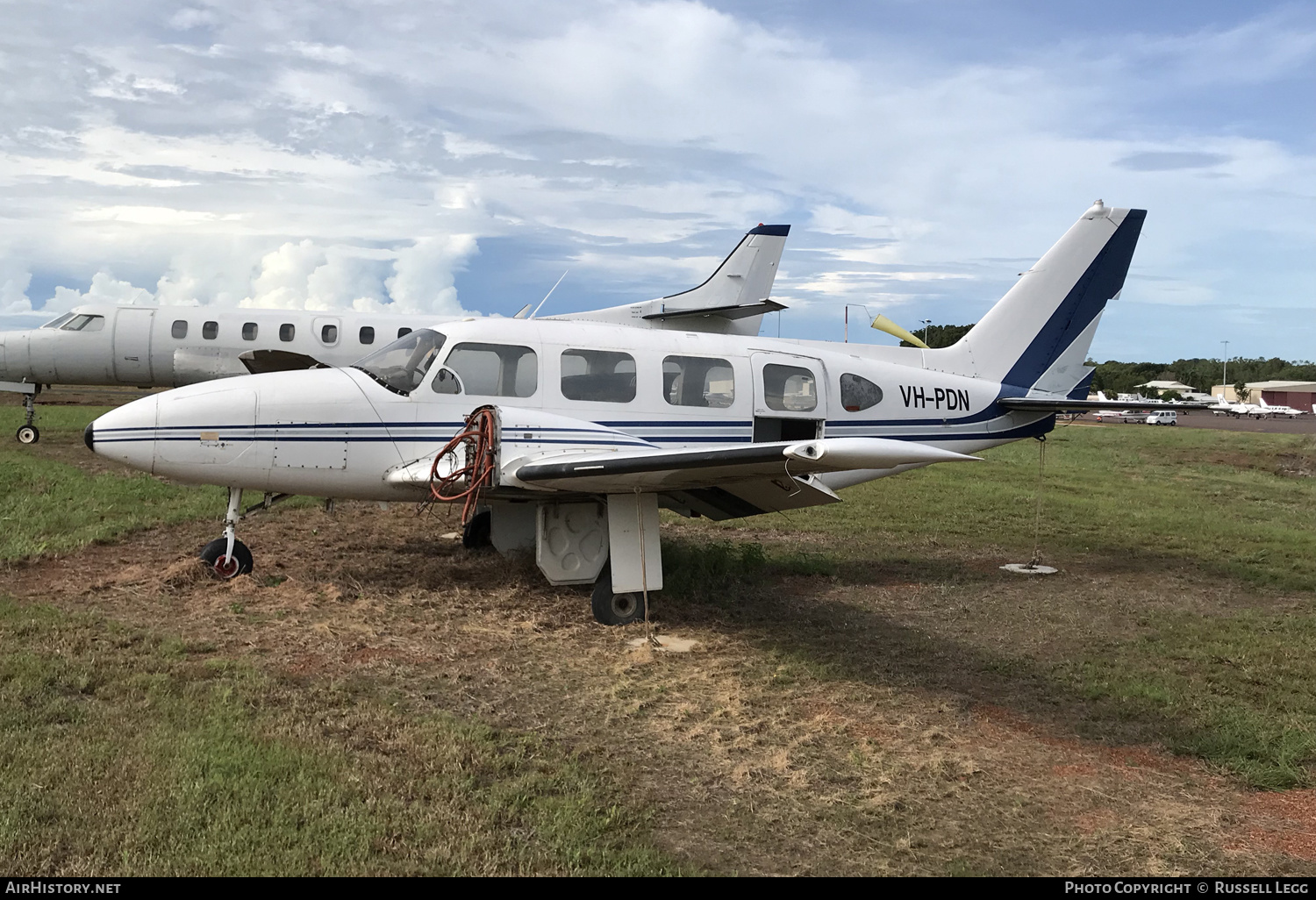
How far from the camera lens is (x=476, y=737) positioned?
16.1ft

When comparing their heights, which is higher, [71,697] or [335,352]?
[335,352]

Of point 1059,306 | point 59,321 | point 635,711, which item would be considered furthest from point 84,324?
point 1059,306

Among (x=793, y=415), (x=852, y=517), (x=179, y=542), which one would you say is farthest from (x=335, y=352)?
(x=793, y=415)

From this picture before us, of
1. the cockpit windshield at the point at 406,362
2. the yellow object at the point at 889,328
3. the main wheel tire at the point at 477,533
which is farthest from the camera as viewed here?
the yellow object at the point at 889,328

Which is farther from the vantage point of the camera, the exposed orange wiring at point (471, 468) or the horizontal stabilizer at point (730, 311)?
the horizontal stabilizer at point (730, 311)

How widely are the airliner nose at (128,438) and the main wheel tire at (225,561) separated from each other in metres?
1.02

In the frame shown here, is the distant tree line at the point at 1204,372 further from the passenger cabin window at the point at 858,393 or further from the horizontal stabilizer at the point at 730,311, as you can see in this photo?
the passenger cabin window at the point at 858,393

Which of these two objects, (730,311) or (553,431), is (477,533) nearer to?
(553,431)

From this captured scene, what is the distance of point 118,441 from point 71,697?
307 centimetres

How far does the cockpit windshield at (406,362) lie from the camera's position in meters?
8.09

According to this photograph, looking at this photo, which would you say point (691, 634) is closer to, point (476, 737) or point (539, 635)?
point (539, 635)

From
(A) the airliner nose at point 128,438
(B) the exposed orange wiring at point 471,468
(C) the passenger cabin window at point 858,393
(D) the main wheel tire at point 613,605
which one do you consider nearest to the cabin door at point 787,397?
(C) the passenger cabin window at point 858,393

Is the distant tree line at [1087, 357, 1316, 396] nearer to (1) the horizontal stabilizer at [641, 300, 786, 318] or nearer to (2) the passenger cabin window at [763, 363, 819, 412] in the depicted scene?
(1) the horizontal stabilizer at [641, 300, 786, 318]

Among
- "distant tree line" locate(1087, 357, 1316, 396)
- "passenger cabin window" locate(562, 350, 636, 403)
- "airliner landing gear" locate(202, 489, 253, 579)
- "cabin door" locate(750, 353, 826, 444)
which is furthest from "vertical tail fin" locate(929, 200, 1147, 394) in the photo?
"distant tree line" locate(1087, 357, 1316, 396)
